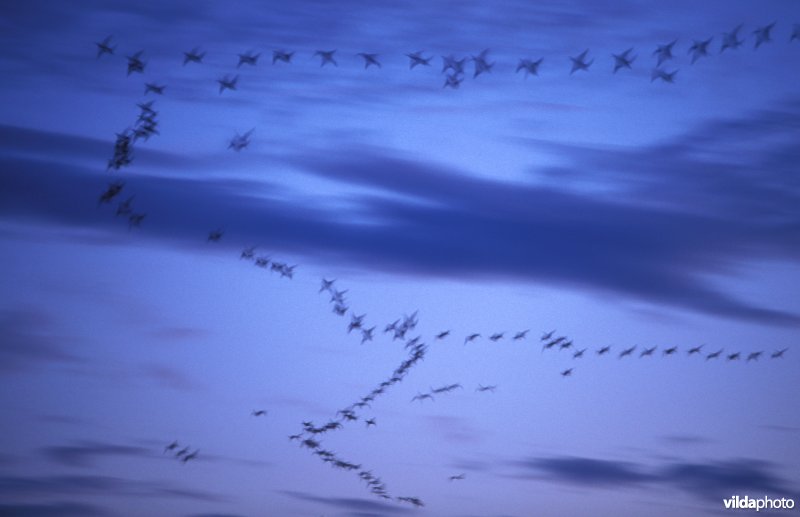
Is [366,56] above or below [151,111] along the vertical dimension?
above

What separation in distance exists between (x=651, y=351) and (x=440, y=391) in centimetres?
660

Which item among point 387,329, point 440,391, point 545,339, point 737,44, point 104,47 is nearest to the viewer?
point 737,44

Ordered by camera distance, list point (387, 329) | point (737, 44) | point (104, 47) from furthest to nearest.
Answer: point (387, 329)
point (104, 47)
point (737, 44)

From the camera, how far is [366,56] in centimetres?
2038

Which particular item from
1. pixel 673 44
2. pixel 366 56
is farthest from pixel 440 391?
pixel 673 44

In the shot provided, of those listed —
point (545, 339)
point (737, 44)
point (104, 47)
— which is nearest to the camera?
point (737, 44)

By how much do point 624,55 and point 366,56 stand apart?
525cm

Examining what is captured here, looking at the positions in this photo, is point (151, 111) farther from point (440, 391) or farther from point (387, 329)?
point (440, 391)

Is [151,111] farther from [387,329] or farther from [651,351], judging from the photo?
[651,351]

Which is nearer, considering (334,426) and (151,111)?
(151,111)

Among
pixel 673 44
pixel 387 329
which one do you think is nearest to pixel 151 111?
pixel 387 329

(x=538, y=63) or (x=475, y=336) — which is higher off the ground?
(x=538, y=63)

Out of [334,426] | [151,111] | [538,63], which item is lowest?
[334,426]

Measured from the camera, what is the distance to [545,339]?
28250 mm
